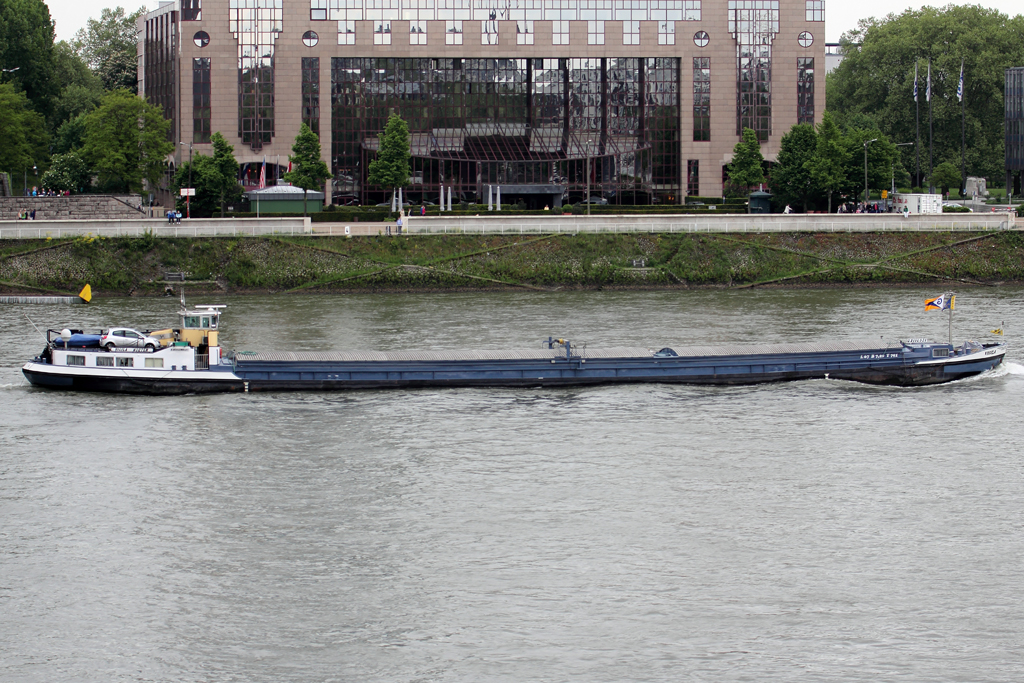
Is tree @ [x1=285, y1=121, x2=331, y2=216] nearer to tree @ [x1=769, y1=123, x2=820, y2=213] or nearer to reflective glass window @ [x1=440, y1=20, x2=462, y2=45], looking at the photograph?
reflective glass window @ [x1=440, y1=20, x2=462, y2=45]

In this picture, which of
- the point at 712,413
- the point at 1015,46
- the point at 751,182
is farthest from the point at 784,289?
the point at 1015,46

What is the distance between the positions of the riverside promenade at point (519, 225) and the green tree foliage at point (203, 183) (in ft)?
45.8

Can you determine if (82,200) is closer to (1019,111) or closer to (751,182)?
(751,182)

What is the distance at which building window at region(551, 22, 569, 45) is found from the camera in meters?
125

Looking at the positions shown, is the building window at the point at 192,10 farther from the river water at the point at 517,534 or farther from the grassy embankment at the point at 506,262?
the river water at the point at 517,534

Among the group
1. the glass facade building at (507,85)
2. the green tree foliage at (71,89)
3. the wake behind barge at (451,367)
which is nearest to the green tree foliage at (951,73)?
the glass facade building at (507,85)

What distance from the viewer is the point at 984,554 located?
31969mm

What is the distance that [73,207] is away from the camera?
353 feet

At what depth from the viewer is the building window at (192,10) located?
122562mm

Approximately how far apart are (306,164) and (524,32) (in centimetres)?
2892

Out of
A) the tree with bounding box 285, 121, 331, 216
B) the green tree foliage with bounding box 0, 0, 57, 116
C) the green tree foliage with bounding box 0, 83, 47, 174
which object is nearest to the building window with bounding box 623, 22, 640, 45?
the tree with bounding box 285, 121, 331, 216

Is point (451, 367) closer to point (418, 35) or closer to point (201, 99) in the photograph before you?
point (418, 35)

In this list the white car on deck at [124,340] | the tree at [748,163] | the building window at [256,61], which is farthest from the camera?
the building window at [256,61]

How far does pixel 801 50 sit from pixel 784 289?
1847 inches
